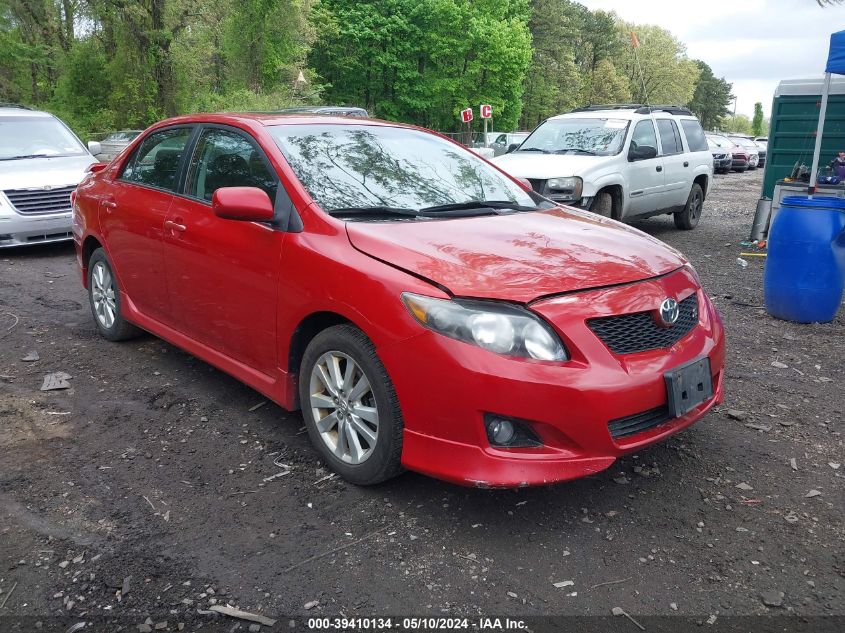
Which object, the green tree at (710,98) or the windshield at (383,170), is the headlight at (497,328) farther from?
the green tree at (710,98)

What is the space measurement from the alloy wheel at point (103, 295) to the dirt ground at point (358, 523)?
33.3 inches

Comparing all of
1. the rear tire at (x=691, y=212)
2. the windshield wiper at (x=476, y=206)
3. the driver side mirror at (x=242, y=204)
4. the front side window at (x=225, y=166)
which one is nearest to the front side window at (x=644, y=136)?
the rear tire at (x=691, y=212)

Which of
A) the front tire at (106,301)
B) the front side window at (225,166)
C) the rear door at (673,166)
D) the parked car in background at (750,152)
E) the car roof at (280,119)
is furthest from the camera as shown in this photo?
the parked car in background at (750,152)

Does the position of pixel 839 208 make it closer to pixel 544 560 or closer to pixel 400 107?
pixel 544 560

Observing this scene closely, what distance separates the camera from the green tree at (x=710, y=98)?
100188 millimetres

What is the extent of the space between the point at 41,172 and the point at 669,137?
8714 mm

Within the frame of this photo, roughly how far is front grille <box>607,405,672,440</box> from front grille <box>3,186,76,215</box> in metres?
8.15

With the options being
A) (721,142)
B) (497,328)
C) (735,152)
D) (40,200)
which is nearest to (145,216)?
(497,328)

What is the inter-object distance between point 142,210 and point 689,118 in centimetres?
962

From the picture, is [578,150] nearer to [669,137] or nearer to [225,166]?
[669,137]

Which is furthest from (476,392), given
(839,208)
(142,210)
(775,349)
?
(839,208)

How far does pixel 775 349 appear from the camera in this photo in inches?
215

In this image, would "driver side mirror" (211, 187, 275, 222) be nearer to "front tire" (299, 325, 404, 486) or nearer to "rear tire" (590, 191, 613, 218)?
"front tire" (299, 325, 404, 486)

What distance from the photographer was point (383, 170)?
3.88 metres
